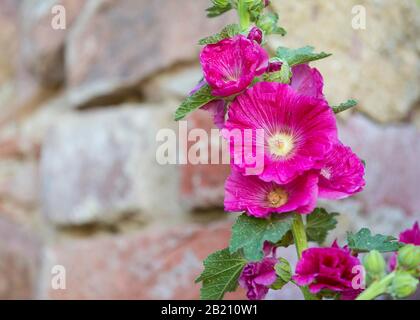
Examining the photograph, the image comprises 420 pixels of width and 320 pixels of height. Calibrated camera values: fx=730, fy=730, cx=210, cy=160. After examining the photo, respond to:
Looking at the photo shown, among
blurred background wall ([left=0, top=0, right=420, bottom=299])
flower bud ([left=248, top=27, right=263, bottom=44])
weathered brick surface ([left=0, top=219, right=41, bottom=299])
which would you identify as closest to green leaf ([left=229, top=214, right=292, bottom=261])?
flower bud ([left=248, top=27, right=263, bottom=44])

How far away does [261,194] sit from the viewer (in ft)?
1.35

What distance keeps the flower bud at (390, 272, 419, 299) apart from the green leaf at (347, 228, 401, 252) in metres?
0.05

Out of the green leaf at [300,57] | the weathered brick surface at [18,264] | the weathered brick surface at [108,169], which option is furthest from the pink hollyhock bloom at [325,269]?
the weathered brick surface at [18,264]

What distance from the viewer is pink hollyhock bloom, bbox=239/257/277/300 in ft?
1.45

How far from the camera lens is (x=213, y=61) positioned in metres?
0.42

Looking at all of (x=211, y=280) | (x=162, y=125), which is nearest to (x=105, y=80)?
(x=162, y=125)

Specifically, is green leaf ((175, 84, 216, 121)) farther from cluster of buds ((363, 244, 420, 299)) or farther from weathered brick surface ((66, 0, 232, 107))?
weathered brick surface ((66, 0, 232, 107))

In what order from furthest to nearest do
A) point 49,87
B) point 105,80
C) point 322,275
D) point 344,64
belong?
point 49,87
point 105,80
point 344,64
point 322,275

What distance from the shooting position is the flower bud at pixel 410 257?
14.6 inches

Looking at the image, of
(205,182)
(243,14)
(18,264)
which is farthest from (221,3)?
(18,264)

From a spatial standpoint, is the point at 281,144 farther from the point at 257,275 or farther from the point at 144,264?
the point at 144,264

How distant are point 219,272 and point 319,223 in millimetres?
79
